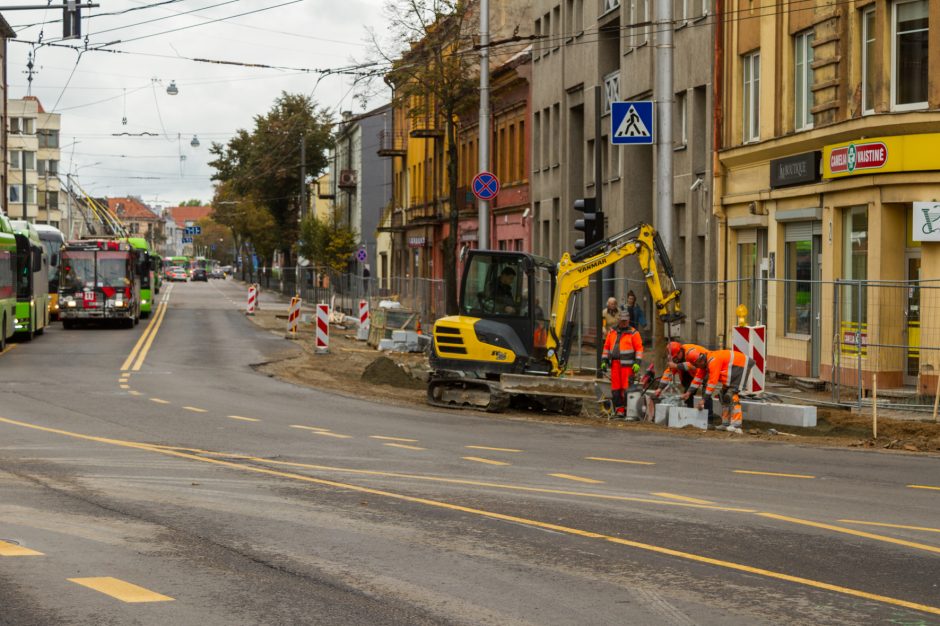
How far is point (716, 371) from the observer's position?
20641 mm

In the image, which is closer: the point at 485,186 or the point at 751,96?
the point at 751,96

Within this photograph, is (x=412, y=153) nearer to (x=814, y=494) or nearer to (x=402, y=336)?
(x=402, y=336)

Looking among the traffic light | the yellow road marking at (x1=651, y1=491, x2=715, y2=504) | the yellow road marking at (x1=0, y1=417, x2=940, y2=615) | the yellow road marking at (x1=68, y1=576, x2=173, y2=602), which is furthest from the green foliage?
the yellow road marking at (x1=68, y1=576, x2=173, y2=602)

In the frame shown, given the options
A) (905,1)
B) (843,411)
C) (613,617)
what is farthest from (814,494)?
(905,1)

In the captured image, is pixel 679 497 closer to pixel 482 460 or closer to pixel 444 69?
pixel 482 460

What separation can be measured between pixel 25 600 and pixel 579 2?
131 ft

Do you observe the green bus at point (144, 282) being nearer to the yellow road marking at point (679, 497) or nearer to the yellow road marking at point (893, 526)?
the yellow road marking at point (679, 497)

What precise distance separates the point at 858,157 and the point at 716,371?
5990mm

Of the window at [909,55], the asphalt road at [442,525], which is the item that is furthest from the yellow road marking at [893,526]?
the window at [909,55]

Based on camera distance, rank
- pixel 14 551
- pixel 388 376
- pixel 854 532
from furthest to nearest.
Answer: pixel 388 376 → pixel 854 532 → pixel 14 551

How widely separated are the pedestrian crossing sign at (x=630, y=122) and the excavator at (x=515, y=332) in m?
1.72

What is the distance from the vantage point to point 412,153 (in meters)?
73.5

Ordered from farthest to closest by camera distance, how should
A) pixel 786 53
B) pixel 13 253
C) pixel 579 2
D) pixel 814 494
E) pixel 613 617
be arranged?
pixel 579 2 → pixel 13 253 → pixel 786 53 → pixel 814 494 → pixel 613 617

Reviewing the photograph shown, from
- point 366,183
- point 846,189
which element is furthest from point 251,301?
point 846,189
